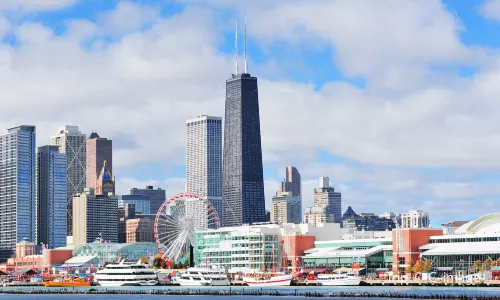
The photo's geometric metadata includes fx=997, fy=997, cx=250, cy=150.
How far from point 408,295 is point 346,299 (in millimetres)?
12284

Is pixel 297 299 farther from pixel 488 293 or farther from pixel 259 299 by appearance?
pixel 488 293

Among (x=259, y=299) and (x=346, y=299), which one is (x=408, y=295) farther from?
(x=259, y=299)

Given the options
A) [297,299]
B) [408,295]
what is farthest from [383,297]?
[297,299]

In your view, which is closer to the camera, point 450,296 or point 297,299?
point 450,296

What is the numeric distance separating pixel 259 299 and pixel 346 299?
2118cm

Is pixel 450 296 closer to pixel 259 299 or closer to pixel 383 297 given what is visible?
pixel 383 297

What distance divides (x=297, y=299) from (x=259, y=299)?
815cm

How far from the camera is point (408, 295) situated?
18750cm

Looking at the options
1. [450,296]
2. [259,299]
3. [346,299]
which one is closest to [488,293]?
[450,296]

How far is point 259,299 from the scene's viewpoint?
19838cm

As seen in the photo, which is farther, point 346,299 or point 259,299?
point 259,299

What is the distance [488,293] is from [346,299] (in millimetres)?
27145

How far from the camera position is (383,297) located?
188 metres

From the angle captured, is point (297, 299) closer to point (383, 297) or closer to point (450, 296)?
point (383, 297)
